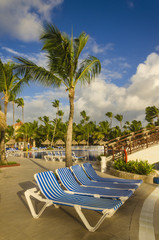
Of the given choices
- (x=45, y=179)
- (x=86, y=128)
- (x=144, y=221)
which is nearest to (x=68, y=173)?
(x=45, y=179)

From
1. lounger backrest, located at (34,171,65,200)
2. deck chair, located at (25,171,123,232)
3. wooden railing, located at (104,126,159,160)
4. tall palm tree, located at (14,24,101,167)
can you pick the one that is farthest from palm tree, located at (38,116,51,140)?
deck chair, located at (25,171,123,232)

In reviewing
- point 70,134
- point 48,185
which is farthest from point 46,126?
point 48,185

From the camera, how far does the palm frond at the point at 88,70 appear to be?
28.7 feet

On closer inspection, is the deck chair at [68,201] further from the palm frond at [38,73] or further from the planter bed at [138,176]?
the palm frond at [38,73]

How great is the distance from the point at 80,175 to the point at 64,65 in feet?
16.7

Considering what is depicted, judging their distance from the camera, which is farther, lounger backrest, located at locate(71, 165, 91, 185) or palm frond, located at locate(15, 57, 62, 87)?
palm frond, located at locate(15, 57, 62, 87)

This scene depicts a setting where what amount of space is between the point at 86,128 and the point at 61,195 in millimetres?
46387

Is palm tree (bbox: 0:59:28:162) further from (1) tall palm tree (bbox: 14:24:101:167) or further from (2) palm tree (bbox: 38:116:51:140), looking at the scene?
(2) palm tree (bbox: 38:116:51:140)

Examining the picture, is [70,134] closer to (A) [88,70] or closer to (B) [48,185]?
(A) [88,70]

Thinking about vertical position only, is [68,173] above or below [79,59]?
below

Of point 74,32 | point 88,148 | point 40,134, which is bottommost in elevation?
point 88,148

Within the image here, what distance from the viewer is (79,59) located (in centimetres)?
859

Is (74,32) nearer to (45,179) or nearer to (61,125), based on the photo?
(45,179)

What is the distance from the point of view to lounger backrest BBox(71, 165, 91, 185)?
528 cm
